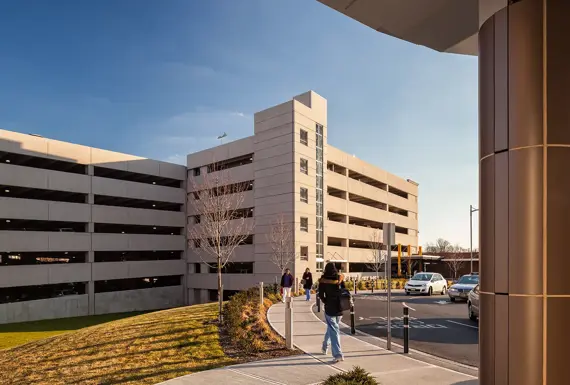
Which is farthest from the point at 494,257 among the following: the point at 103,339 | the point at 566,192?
the point at 103,339

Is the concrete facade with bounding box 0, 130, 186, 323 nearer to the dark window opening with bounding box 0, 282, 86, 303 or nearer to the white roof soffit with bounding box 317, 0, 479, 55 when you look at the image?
the dark window opening with bounding box 0, 282, 86, 303

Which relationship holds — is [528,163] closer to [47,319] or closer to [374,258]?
[47,319]

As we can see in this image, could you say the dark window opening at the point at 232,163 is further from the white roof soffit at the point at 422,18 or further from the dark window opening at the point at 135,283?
the white roof soffit at the point at 422,18

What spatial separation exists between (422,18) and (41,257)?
44.7 m

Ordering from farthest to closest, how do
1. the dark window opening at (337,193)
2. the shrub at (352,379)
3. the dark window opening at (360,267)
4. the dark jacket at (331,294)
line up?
the dark window opening at (360,267) → the dark window opening at (337,193) → the dark jacket at (331,294) → the shrub at (352,379)

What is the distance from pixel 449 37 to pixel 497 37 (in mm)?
2886

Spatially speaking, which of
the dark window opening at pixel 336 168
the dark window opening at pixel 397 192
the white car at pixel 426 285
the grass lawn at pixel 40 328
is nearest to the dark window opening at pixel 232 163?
the dark window opening at pixel 336 168

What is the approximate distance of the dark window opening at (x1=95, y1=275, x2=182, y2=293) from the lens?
4584cm

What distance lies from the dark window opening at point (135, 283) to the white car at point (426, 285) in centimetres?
2939

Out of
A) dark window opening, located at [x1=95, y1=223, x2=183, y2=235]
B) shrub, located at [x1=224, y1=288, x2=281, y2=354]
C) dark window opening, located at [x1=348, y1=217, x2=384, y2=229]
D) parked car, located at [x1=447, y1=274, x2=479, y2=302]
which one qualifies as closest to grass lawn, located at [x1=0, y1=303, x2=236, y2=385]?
shrub, located at [x1=224, y1=288, x2=281, y2=354]

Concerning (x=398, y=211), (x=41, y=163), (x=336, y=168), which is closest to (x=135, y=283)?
(x=41, y=163)

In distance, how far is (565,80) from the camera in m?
4.19

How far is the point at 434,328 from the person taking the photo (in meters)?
15.7

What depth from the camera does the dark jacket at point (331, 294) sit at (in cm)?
952
